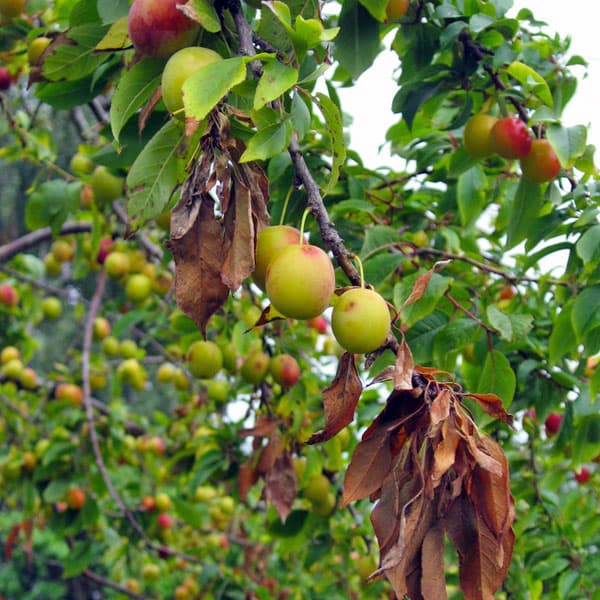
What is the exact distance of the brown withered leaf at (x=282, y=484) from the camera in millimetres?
1508

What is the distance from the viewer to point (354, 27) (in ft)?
3.56

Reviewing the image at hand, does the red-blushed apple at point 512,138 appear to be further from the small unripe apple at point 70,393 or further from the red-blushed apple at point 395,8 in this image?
the small unripe apple at point 70,393

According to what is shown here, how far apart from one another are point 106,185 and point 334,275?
1184mm

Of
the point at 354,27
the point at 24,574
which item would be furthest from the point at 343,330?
the point at 24,574

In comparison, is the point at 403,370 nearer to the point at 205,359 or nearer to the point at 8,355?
the point at 205,359

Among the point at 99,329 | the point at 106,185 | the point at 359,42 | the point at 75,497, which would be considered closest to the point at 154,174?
the point at 359,42

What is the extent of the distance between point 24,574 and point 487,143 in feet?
25.2

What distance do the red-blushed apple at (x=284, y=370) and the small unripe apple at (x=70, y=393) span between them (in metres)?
1.36

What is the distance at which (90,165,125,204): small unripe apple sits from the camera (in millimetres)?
1761

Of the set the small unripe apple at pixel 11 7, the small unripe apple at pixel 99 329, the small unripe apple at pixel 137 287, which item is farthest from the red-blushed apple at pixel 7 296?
the small unripe apple at pixel 11 7

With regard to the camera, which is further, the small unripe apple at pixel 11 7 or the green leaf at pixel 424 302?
the small unripe apple at pixel 11 7

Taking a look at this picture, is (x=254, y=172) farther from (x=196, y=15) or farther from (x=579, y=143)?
(x=579, y=143)

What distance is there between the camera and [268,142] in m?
0.73

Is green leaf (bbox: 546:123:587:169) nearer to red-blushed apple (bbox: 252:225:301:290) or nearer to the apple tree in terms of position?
the apple tree
